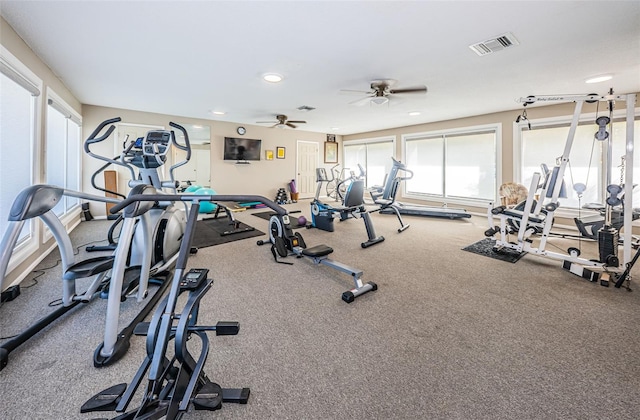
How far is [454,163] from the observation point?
687 cm

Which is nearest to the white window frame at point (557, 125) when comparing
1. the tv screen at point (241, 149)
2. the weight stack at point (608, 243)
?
the weight stack at point (608, 243)

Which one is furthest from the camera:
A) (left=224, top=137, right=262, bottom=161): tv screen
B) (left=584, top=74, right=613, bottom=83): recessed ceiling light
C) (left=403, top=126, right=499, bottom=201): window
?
(left=224, top=137, right=262, bottom=161): tv screen

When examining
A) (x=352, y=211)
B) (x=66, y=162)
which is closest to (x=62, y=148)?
(x=66, y=162)

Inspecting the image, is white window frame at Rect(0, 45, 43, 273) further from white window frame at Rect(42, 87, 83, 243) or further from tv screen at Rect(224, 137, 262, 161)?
tv screen at Rect(224, 137, 262, 161)

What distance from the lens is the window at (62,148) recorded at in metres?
3.76

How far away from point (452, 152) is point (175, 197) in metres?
7.09

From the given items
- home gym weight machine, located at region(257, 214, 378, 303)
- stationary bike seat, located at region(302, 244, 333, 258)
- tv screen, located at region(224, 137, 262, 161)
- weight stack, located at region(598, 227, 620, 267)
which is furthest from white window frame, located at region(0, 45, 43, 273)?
weight stack, located at region(598, 227, 620, 267)

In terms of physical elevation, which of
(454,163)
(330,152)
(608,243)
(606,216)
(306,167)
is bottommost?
(608,243)

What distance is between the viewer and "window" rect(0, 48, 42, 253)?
247cm

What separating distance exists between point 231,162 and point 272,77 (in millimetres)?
4217

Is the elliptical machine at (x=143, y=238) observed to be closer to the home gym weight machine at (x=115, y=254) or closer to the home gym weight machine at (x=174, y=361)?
the home gym weight machine at (x=115, y=254)

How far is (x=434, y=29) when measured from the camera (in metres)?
2.44

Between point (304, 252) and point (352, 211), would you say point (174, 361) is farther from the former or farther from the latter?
point (352, 211)

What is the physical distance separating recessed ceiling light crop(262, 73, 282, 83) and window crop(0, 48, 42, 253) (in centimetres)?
240
